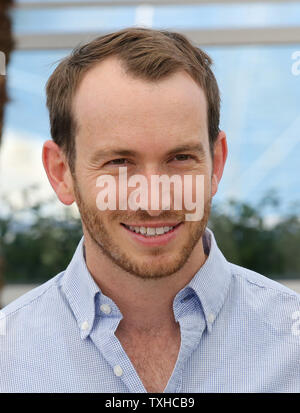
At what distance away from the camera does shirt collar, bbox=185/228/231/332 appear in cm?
134

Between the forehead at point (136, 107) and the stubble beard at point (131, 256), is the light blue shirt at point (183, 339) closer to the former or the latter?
the stubble beard at point (131, 256)

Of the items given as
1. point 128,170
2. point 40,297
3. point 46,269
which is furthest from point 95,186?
point 46,269

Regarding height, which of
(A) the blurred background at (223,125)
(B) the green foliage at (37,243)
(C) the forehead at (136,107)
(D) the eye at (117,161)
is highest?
(C) the forehead at (136,107)

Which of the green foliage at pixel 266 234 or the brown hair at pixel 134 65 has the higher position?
the brown hair at pixel 134 65

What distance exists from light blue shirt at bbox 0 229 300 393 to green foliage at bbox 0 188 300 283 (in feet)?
8.80

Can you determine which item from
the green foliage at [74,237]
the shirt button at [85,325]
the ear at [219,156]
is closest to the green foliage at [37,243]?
the green foliage at [74,237]

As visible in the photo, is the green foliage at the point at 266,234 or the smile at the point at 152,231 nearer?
the smile at the point at 152,231

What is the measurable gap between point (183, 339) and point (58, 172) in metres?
0.57

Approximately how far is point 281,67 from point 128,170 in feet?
12.2

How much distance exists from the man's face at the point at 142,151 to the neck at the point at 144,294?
60 millimetres

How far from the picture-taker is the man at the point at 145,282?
4.15 feet

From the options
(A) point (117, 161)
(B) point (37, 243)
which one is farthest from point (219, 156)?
(B) point (37, 243)

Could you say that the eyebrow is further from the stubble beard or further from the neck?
the neck

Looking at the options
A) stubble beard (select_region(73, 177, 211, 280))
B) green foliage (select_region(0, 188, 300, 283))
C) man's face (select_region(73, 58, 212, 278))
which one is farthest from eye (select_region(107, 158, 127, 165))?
green foliage (select_region(0, 188, 300, 283))
